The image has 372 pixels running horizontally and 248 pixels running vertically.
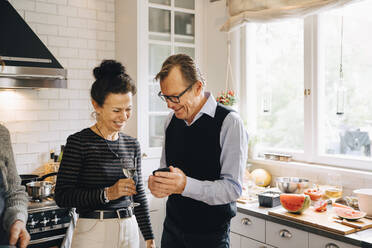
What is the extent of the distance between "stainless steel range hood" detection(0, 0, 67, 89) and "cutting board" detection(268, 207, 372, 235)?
2084mm

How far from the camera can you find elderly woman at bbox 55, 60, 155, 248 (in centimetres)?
176

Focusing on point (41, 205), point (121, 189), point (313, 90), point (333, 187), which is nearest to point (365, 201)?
point (333, 187)

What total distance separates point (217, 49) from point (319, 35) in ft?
3.61

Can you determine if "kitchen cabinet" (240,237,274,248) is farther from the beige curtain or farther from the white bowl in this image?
the beige curtain

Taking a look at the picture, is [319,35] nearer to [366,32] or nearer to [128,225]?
[366,32]

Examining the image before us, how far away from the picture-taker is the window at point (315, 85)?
9.62 feet

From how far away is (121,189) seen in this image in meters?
1.73

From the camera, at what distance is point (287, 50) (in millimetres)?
3490

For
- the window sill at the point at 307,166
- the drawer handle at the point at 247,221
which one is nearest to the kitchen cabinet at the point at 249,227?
the drawer handle at the point at 247,221

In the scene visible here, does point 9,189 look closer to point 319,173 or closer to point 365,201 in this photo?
point 365,201

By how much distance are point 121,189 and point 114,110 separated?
41 cm

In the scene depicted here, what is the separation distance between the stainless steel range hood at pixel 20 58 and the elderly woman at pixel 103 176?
1.24m

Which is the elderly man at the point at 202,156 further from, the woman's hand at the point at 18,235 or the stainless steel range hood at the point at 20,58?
the stainless steel range hood at the point at 20,58

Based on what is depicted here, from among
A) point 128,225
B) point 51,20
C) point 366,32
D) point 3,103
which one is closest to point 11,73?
point 3,103
